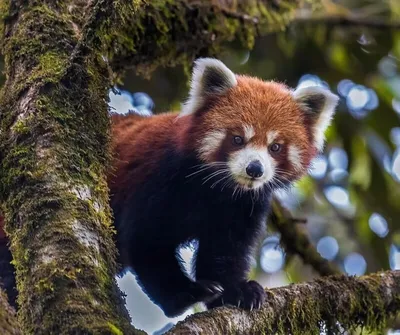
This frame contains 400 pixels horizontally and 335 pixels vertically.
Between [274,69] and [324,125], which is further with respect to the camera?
[274,69]

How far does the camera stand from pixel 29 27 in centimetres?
342

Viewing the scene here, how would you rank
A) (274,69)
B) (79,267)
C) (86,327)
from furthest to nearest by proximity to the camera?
(274,69)
(79,267)
(86,327)

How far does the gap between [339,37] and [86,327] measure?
4.94 meters

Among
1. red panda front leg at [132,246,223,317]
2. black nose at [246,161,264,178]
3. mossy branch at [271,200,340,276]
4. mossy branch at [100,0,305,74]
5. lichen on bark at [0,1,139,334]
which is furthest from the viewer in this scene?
mossy branch at [271,200,340,276]

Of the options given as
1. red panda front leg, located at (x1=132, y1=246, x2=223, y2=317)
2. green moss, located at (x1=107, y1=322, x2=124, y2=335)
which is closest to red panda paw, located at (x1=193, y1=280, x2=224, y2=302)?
red panda front leg, located at (x1=132, y1=246, x2=223, y2=317)

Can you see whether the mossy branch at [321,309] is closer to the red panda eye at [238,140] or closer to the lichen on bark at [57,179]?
the lichen on bark at [57,179]

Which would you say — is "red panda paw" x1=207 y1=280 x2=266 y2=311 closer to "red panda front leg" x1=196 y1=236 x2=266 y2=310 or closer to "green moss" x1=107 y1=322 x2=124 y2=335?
"red panda front leg" x1=196 y1=236 x2=266 y2=310

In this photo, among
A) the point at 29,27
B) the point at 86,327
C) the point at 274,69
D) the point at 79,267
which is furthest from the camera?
the point at 274,69

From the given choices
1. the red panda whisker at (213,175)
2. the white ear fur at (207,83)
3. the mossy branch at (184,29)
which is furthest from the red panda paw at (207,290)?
the mossy branch at (184,29)

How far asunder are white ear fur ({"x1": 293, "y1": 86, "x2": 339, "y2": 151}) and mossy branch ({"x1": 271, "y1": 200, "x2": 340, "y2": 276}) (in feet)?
3.04

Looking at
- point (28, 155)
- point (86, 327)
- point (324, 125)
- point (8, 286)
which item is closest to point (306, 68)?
point (324, 125)

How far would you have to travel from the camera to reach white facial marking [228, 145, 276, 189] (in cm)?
383

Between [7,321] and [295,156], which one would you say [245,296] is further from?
[7,321]

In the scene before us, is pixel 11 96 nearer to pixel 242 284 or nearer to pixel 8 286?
pixel 8 286
